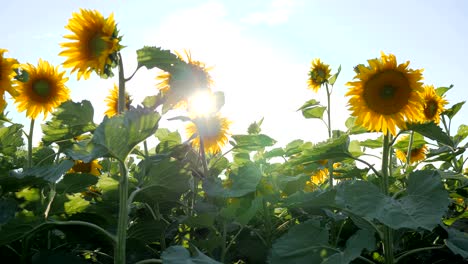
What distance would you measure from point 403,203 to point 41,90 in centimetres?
216

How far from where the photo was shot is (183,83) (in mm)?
2262

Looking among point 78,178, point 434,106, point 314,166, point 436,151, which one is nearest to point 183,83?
point 78,178

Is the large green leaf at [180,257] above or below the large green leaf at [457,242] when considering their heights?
above

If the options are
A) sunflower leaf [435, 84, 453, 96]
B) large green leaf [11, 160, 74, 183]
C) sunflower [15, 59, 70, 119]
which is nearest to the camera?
large green leaf [11, 160, 74, 183]

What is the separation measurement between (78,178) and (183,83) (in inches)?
26.0

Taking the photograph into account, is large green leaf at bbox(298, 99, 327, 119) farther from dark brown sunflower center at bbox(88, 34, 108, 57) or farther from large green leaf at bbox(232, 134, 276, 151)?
dark brown sunflower center at bbox(88, 34, 108, 57)

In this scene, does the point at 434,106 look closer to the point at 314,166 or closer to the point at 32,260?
the point at 314,166

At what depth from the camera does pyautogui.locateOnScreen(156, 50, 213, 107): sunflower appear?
2.18 meters

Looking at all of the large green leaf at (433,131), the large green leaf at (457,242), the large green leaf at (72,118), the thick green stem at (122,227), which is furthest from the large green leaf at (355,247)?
the large green leaf at (72,118)

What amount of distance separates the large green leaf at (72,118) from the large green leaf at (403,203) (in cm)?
113

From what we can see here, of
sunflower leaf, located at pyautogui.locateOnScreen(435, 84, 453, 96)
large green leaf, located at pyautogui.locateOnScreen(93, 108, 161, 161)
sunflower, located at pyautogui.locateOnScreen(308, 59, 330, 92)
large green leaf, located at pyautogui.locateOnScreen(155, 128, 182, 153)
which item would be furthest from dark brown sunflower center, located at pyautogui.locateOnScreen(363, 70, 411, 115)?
sunflower, located at pyautogui.locateOnScreen(308, 59, 330, 92)

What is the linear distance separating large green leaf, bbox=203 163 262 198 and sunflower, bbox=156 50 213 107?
45cm

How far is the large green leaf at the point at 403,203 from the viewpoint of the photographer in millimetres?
1625

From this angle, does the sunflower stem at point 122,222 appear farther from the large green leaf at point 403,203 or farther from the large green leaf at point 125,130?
the large green leaf at point 403,203
